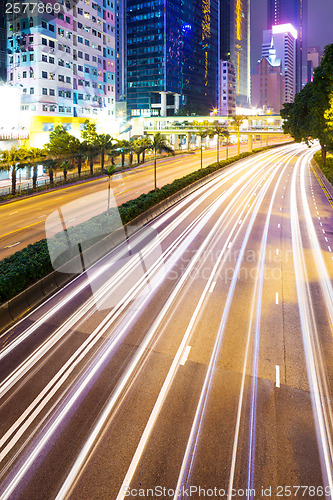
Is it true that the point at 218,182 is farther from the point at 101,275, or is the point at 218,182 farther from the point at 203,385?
the point at 203,385

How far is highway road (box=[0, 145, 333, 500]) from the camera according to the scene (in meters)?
10.1

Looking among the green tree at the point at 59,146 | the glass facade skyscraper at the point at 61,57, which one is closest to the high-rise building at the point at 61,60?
the glass facade skyscraper at the point at 61,57

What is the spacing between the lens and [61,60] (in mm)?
88812

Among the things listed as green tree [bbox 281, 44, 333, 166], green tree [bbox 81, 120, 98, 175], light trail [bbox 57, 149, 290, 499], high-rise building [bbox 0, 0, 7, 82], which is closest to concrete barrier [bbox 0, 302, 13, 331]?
light trail [bbox 57, 149, 290, 499]

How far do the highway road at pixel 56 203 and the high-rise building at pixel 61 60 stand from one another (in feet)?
78.3

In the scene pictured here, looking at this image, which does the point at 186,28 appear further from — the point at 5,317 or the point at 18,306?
the point at 5,317

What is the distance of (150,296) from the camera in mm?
20766

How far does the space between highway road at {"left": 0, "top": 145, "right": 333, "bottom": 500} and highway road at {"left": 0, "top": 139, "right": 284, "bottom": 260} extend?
9291 mm

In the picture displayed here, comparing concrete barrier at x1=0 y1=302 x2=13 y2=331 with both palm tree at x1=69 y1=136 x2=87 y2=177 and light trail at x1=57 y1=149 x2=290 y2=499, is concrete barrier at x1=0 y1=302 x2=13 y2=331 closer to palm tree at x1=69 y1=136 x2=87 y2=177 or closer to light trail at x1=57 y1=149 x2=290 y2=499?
light trail at x1=57 y1=149 x2=290 y2=499

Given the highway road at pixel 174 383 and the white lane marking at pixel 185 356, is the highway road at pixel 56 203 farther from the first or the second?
the white lane marking at pixel 185 356

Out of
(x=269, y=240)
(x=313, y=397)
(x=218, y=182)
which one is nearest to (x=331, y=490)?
(x=313, y=397)

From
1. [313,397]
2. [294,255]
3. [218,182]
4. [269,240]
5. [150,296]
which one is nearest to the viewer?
[313,397]

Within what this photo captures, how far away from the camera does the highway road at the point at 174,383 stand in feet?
33.1

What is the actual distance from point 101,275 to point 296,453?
15.2 meters
